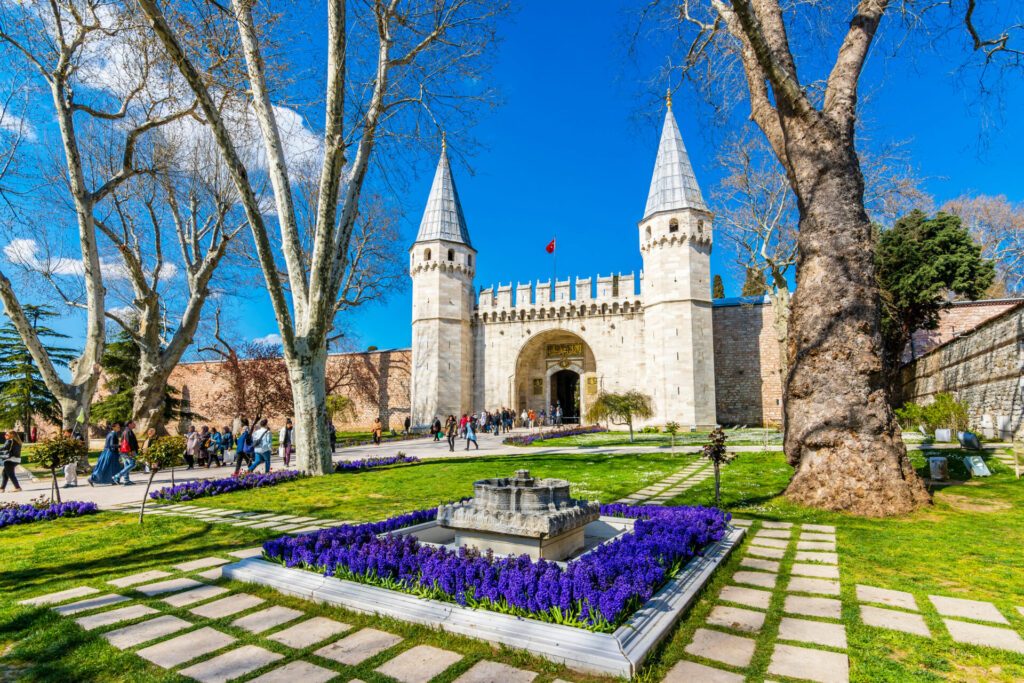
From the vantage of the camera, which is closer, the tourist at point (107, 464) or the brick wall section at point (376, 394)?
the tourist at point (107, 464)

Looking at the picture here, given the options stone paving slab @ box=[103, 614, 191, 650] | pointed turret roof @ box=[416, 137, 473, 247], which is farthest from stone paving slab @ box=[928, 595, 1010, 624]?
pointed turret roof @ box=[416, 137, 473, 247]

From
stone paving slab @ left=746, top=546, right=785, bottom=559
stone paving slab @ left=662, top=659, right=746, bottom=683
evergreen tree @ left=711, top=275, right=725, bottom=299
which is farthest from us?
evergreen tree @ left=711, top=275, right=725, bottom=299

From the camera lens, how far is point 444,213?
95.2ft

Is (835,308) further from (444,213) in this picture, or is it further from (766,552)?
(444,213)

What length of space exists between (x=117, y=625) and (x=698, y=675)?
129 inches

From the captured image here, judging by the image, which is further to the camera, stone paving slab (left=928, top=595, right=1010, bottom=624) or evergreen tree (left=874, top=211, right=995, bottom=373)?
evergreen tree (left=874, top=211, right=995, bottom=373)

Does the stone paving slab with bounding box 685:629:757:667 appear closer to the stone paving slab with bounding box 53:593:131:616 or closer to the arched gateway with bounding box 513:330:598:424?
the stone paving slab with bounding box 53:593:131:616

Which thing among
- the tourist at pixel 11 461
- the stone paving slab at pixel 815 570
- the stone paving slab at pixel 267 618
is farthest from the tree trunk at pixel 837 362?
the tourist at pixel 11 461

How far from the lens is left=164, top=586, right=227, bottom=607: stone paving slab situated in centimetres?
339

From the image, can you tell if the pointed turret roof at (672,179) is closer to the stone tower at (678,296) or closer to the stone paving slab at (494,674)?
the stone tower at (678,296)

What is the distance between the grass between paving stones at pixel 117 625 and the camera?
96.7 inches

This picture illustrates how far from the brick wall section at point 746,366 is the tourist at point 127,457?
24.7 meters

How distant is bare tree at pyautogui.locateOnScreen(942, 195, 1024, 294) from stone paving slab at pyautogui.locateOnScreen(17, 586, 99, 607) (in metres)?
35.5

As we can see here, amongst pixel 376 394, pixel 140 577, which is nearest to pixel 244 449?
pixel 140 577
